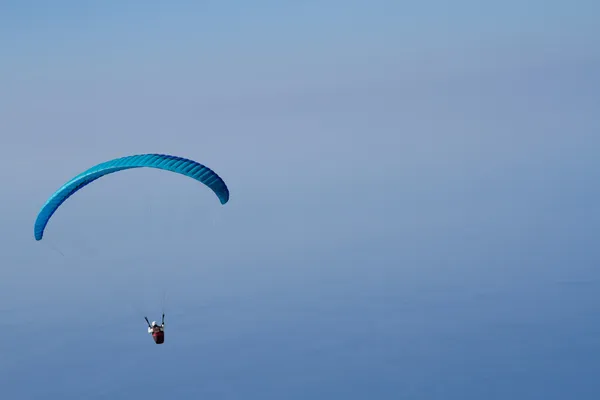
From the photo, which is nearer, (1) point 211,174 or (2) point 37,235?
(1) point 211,174

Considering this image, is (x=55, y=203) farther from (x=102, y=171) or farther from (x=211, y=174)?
(x=211, y=174)

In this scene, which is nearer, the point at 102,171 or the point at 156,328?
the point at 102,171

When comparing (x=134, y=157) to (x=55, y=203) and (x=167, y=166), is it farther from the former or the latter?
(x=55, y=203)

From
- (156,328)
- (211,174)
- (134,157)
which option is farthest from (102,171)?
(156,328)

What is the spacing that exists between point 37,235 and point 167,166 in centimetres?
781

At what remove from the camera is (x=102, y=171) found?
38.2 meters

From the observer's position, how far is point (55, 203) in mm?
40250

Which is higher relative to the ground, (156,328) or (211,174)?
(211,174)

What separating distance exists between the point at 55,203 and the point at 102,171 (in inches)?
135

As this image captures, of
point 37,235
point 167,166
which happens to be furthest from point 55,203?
point 167,166

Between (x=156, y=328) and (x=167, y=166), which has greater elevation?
(x=167, y=166)

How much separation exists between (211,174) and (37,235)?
887 centimetres

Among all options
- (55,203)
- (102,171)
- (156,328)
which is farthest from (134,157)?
(156,328)

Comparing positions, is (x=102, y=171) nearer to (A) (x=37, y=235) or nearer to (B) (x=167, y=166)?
(B) (x=167, y=166)
